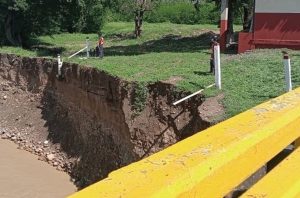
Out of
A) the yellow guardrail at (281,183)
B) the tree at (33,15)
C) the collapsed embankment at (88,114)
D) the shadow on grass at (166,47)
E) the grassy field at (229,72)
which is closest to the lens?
the yellow guardrail at (281,183)

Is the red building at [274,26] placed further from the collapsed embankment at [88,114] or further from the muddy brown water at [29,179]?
the muddy brown water at [29,179]

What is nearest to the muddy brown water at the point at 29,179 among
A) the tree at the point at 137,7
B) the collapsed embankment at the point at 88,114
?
the collapsed embankment at the point at 88,114

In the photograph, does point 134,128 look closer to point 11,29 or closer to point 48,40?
point 11,29

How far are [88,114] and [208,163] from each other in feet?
48.2

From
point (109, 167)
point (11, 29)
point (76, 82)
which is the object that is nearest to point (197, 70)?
point (109, 167)

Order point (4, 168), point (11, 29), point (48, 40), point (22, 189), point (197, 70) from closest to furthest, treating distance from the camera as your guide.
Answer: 1. point (197, 70)
2. point (22, 189)
3. point (4, 168)
4. point (11, 29)
5. point (48, 40)

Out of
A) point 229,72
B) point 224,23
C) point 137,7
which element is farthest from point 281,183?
point 137,7

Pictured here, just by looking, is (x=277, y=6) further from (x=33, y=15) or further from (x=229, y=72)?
(x=33, y=15)

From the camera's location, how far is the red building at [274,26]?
53.8ft

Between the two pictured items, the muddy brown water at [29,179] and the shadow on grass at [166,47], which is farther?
the shadow on grass at [166,47]

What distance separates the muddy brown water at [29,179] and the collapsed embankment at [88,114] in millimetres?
407

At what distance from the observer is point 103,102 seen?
1540cm

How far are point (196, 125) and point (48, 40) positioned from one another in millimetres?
24763

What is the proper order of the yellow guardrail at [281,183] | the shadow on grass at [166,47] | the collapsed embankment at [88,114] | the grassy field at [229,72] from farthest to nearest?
the shadow on grass at [166,47] → the collapsed embankment at [88,114] → the grassy field at [229,72] → the yellow guardrail at [281,183]
